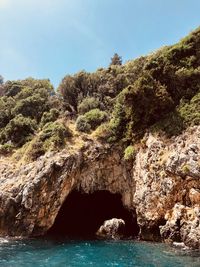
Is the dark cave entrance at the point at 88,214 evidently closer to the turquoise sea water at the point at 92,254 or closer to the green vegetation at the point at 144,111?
the turquoise sea water at the point at 92,254

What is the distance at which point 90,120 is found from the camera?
44188 mm

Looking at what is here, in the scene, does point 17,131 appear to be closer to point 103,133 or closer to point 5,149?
point 5,149

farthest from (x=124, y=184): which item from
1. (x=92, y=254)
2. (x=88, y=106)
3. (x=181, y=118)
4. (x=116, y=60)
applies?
(x=116, y=60)

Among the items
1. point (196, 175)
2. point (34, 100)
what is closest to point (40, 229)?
point (196, 175)

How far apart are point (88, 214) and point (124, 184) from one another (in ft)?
29.2

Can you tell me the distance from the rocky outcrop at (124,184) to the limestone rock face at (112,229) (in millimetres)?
2486

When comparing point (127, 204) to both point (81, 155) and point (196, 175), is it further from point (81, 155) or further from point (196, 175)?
point (196, 175)

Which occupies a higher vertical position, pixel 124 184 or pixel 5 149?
pixel 5 149

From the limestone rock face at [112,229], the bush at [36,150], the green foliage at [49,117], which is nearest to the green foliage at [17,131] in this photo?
the green foliage at [49,117]

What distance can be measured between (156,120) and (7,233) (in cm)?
1959

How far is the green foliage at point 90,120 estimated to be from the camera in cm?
4259

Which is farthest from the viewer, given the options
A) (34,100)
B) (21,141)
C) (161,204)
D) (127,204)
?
(34,100)

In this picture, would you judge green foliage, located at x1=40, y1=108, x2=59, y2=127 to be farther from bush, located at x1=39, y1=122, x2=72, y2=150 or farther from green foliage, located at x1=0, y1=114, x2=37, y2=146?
bush, located at x1=39, y1=122, x2=72, y2=150

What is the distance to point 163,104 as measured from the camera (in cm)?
3706
